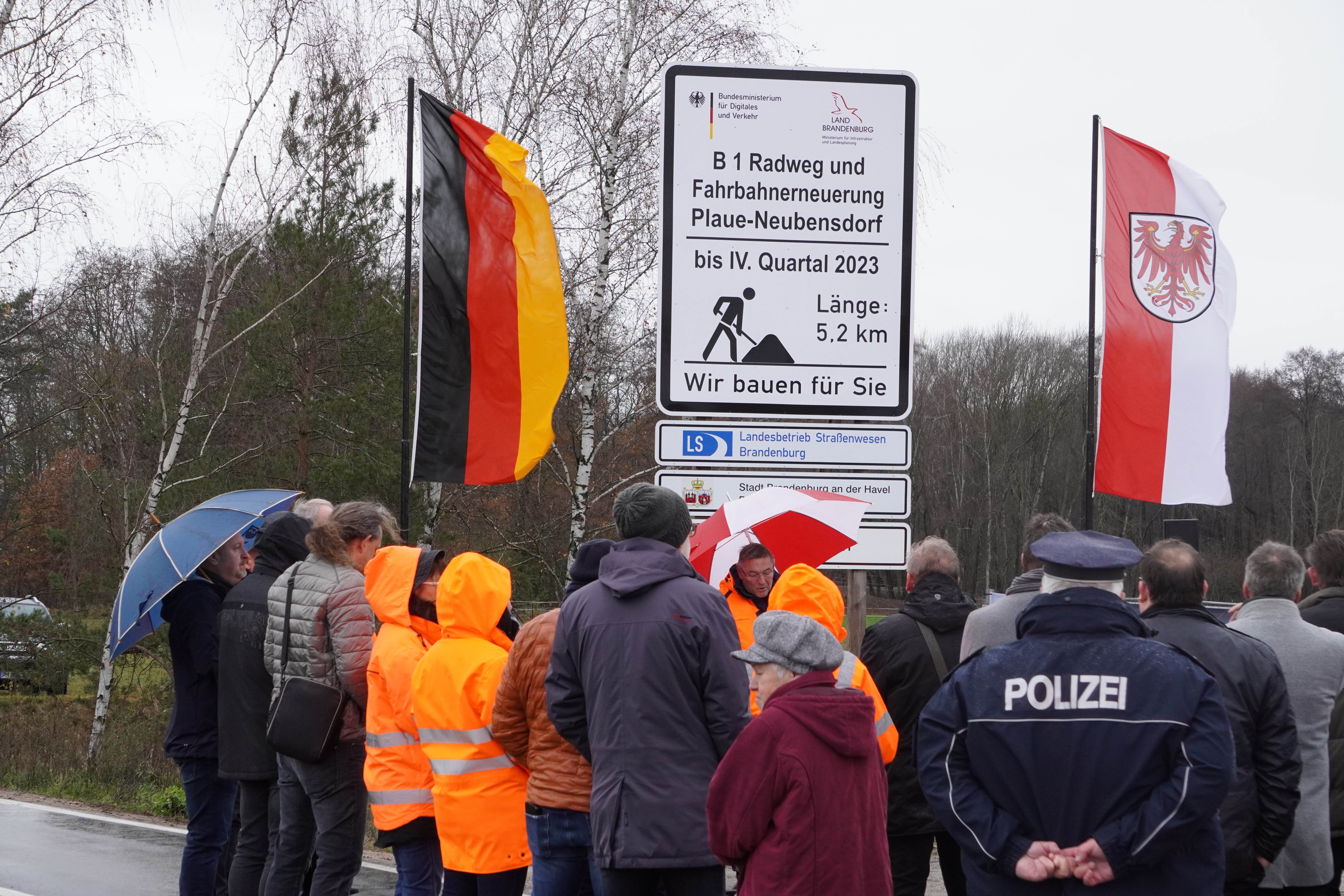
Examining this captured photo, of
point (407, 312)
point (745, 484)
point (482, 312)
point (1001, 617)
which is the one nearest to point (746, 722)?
point (1001, 617)

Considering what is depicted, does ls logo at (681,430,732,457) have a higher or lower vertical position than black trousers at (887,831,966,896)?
higher

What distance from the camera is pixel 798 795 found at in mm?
3145

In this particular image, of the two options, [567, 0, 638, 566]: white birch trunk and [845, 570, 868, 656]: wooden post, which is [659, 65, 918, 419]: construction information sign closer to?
[845, 570, 868, 656]: wooden post

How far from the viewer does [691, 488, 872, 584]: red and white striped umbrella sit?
5.36 m

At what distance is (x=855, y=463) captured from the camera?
6016 mm

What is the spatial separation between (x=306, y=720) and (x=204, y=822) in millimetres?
1260

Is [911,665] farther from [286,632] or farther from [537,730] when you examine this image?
[286,632]

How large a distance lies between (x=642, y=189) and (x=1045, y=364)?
138 ft

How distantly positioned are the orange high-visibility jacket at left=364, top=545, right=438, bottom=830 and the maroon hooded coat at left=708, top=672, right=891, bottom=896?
1.85 metres

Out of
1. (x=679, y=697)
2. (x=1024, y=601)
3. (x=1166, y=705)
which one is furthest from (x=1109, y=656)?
(x=1024, y=601)

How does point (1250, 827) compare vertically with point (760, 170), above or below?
below

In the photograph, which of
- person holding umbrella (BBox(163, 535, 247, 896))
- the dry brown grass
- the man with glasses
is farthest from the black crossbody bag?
the dry brown grass

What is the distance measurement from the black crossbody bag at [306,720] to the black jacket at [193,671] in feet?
2.97

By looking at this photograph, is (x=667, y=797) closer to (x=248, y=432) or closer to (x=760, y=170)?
(x=760, y=170)
